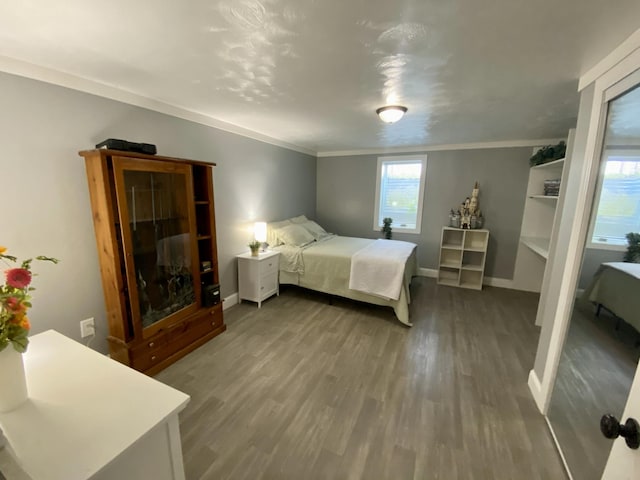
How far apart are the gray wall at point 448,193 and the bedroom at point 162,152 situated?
2 cm

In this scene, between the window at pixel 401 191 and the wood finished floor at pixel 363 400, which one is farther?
the window at pixel 401 191

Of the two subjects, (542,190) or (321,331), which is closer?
(321,331)

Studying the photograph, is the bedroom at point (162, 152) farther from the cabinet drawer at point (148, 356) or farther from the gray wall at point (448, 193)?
the cabinet drawer at point (148, 356)

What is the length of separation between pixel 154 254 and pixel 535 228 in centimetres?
481

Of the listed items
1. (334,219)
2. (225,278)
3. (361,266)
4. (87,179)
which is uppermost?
(87,179)

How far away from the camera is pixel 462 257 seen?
4047 mm

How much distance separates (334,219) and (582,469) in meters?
4.36

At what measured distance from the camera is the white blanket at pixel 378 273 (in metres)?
2.90

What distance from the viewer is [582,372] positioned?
1447 mm

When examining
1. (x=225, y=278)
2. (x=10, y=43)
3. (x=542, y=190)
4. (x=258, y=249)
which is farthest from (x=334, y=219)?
(x=10, y=43)

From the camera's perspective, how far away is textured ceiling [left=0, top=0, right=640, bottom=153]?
1104mm

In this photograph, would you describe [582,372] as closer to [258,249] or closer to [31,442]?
[31,442]

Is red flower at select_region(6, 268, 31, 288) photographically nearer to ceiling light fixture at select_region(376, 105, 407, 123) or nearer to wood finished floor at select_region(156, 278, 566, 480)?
wood finished floor at select_region(156, 278, 566, 480)

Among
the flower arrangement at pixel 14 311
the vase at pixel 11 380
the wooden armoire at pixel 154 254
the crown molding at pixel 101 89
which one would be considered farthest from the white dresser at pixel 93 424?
the crown molding at pixel 101 89
